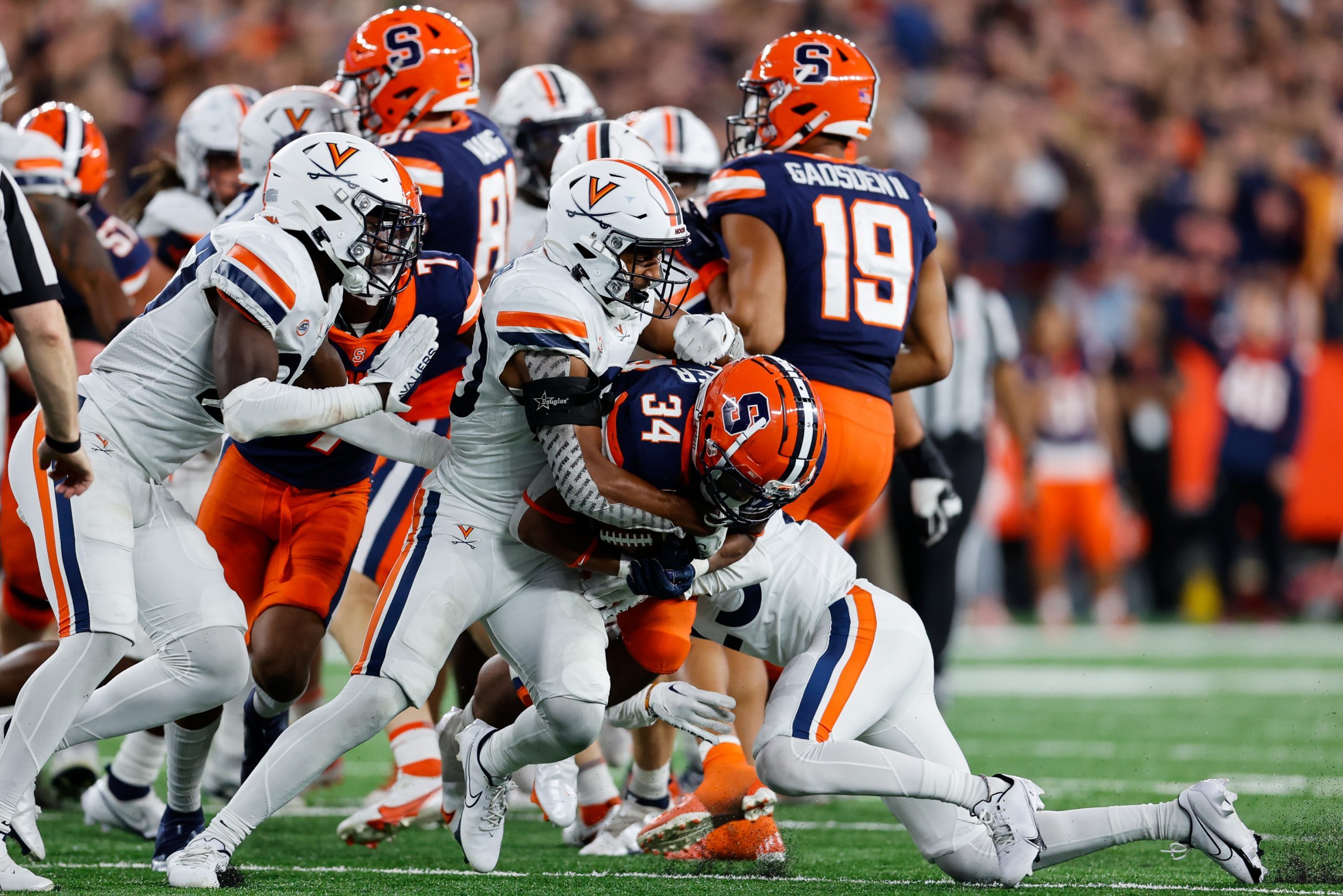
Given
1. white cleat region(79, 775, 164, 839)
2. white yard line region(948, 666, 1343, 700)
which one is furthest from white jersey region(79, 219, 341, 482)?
white yard line region(948, 666, 1343, 700)

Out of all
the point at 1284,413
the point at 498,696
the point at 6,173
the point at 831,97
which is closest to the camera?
the point at 6,173

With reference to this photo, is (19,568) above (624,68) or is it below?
below

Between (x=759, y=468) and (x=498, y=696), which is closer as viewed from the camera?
(x=759, y=468)

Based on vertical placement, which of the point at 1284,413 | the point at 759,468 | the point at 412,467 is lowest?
the point at 1284,413

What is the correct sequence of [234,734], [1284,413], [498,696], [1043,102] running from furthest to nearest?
[1043,102] < [1284,413] < [234,734] < [498,696]

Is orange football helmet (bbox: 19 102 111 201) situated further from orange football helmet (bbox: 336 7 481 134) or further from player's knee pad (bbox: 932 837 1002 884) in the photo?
player's knee pad (bbox: 932 837 1002 884)

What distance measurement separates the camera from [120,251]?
5664 millimetres

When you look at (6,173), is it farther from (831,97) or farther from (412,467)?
(831,97)

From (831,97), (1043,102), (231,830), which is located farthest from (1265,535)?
(231,830)

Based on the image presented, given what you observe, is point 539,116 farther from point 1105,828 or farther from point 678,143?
point 1105,828

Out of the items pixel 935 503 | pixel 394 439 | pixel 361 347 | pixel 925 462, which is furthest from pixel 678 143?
pixel 394 439

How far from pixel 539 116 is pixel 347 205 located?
6.95ft

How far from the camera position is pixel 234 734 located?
5.58 metres

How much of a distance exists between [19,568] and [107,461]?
4.76 ft
